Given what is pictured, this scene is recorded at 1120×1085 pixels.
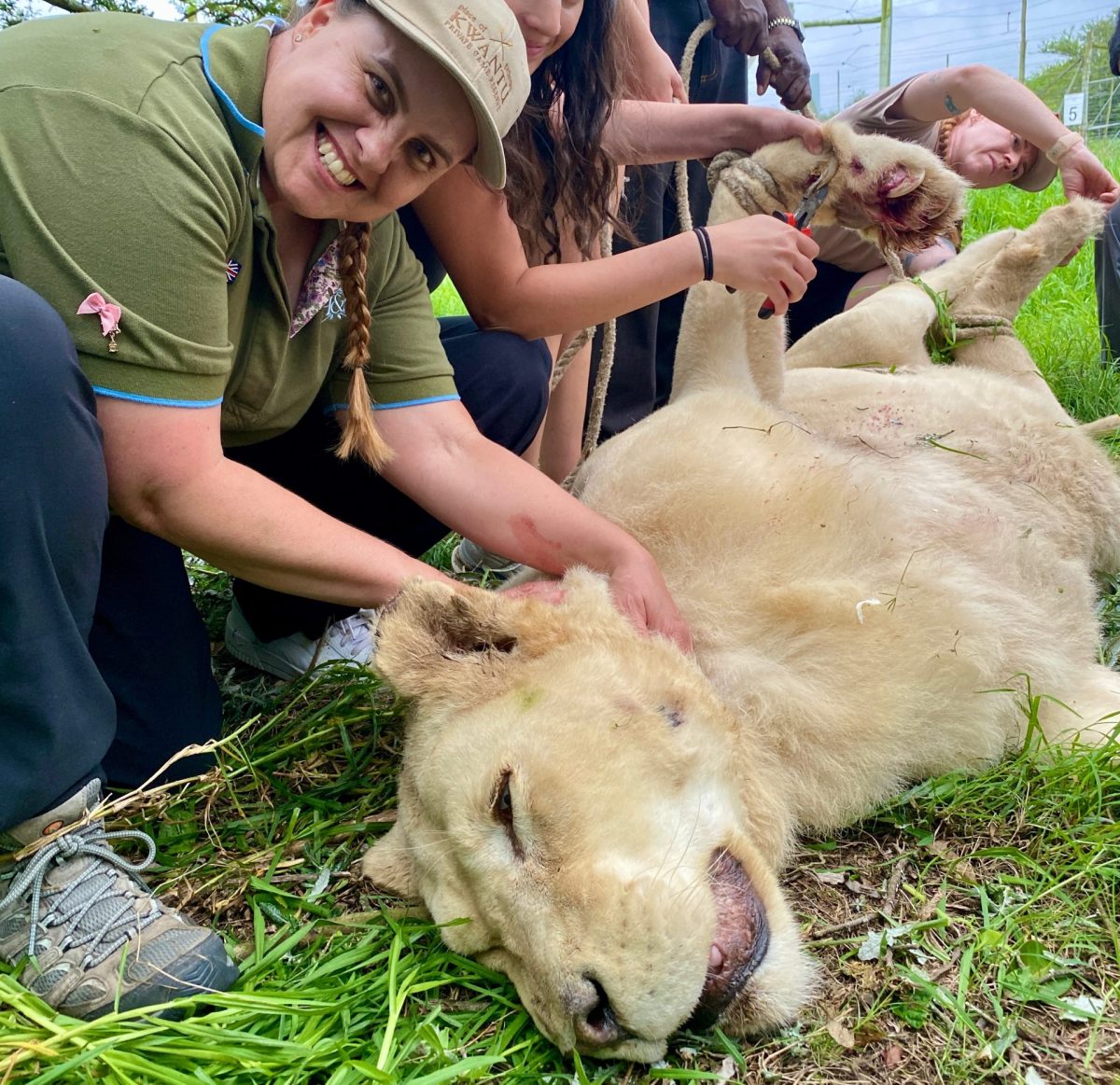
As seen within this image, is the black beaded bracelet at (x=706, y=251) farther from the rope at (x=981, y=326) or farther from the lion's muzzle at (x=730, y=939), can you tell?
the lion's muzzle at (x=730, y=939)

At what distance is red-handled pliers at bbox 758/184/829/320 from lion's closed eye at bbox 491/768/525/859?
1829 millimetres

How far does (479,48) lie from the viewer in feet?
6.56

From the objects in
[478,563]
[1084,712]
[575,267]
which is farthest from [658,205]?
[1084,712]

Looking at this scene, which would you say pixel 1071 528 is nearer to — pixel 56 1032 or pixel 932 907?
pixel 932 907

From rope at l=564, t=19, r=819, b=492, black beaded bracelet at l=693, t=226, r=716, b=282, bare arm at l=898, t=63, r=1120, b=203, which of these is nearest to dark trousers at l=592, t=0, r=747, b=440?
rope at l=564, t=19, r=819, b=492

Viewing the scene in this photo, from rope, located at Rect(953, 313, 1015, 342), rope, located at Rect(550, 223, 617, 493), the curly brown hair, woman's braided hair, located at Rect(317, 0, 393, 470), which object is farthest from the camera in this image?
rope, located at Rect(953, 313, 1015, 342)

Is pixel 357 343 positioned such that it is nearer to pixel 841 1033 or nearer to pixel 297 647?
pixel 297 647

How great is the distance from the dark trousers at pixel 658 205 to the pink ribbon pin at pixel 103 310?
3.00 metres

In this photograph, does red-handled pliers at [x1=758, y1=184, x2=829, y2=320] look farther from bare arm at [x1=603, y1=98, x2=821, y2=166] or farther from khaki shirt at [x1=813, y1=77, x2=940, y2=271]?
khaki shirt at [x1=813, y1=77, x2=940, y2=271]

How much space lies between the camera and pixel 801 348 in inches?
153

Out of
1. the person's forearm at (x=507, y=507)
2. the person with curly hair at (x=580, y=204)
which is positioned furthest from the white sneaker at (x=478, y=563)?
the person's forearm at (x=507, y=507)

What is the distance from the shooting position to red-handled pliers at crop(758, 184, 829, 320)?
299 cm

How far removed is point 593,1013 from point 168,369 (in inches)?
58.0

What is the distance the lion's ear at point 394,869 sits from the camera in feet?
6.63
